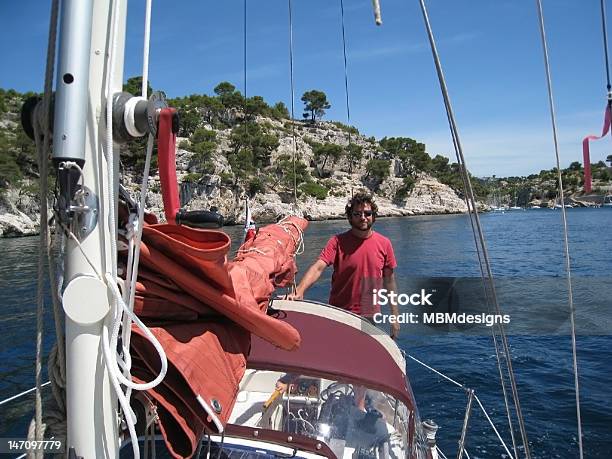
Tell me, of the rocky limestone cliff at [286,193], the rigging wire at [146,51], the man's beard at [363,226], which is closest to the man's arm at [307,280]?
the man's beard at [363,226]

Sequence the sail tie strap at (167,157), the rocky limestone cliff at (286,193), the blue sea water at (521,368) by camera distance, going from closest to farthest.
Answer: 1. the sail tie strap at (167,157)
2. the blue sea water at (521,368)
3. the rocky limestone cliff at (286,193)

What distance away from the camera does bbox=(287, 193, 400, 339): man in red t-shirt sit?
4398 mm

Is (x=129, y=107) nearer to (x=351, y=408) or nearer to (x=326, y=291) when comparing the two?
(x=351, y=408)

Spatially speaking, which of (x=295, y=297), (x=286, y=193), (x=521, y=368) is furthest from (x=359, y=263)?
(x=286, y=193)

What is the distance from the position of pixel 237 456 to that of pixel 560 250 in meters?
32.6

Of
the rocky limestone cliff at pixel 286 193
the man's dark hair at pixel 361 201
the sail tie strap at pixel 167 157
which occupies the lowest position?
the sail tie strap at pixel 167 157

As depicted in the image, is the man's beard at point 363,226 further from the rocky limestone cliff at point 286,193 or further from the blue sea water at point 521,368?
the rocky limestone cliff at point 286,193

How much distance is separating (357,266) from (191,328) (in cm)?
287

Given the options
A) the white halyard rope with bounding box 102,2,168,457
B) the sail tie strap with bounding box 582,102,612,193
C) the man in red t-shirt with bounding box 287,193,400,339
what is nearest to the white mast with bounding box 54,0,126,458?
the white halyard rope with bounding box 102,2,168,457

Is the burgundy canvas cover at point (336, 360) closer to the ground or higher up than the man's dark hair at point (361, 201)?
closer to the ground

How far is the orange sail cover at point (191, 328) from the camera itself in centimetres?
147

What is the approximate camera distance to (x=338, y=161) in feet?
302

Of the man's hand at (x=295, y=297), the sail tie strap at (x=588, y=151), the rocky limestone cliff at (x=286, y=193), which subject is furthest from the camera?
the rocky limestone cliff at (x=286, y=193)

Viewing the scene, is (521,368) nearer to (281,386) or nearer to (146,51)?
(281,386)
